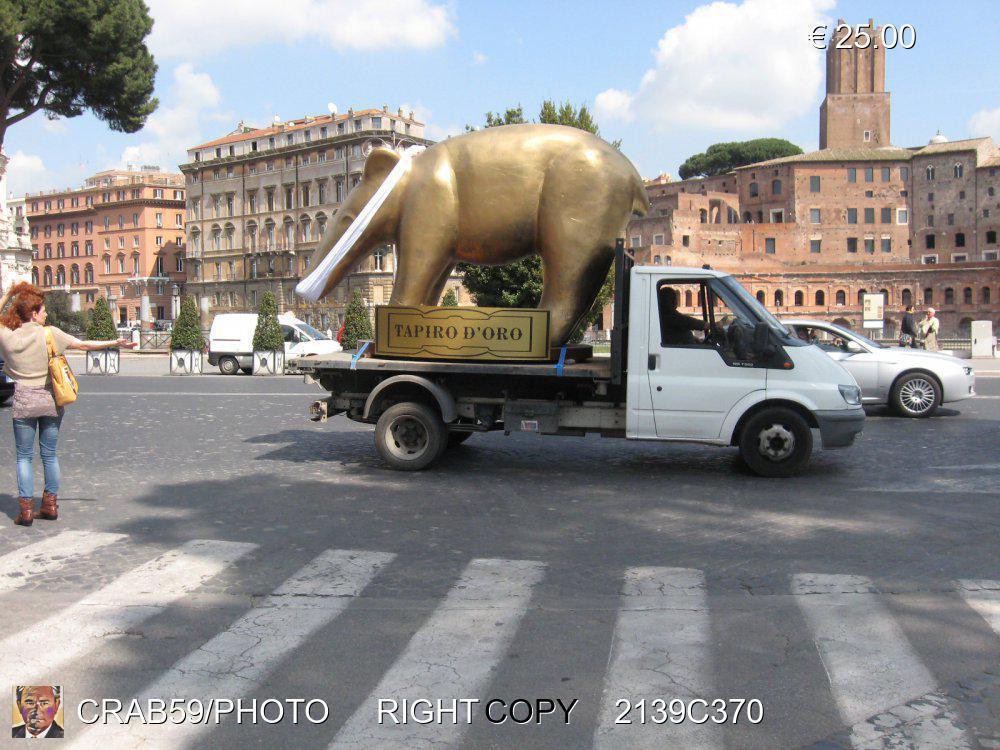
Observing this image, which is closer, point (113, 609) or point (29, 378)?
point (113, 609)

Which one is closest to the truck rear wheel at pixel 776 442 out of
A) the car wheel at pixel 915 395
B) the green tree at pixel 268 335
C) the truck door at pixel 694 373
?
the truck door at pixel 694 373

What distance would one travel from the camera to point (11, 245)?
108 ft

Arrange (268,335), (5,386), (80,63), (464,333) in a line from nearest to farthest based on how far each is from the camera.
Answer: (464,333)
(5,386)
(268,335)
(80,63)

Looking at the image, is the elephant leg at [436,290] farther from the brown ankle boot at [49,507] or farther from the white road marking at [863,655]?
the white road marking at [863,655]

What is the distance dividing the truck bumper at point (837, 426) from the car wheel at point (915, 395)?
219 inches

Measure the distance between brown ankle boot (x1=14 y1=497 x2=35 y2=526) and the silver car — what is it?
10.1m

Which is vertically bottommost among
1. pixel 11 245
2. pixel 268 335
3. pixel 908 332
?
pixel 908 332

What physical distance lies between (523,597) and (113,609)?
2193mm

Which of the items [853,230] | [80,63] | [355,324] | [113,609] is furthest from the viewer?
[853,230]

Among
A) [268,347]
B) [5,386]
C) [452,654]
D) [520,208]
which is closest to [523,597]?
[452,654]

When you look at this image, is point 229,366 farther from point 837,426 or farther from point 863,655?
point 863,655

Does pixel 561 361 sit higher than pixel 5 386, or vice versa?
pixel 561 361

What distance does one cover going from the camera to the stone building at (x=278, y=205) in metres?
81.0

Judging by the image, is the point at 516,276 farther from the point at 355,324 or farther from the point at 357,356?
the point at 357,356
